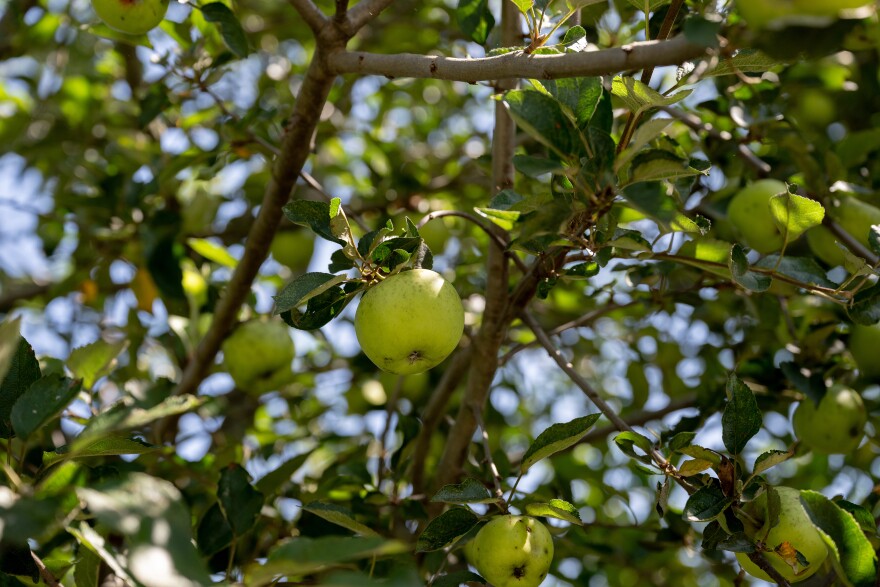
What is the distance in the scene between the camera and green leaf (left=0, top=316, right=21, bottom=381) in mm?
1044

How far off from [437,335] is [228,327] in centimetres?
94

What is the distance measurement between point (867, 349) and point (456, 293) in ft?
3.63

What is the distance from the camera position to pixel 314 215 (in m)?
1.36

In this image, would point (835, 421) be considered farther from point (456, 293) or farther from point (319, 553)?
point (319, 553)

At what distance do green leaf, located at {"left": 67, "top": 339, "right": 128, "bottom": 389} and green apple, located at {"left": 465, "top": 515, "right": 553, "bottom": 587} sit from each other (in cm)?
87

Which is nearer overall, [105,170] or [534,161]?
[534,161]

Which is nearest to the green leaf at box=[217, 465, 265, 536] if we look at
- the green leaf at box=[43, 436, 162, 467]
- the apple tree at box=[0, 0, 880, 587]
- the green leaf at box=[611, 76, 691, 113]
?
the apple tree at box=[0, 0, 880, 587]

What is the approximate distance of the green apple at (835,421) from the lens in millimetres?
1901

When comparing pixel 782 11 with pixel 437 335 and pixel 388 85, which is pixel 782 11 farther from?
pixel 388 85

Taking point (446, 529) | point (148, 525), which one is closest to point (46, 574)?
point (148, 525)

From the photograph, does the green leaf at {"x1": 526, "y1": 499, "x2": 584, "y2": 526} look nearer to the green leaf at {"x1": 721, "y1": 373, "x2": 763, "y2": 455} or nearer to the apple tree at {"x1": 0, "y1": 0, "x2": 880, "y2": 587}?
the apple tree at {"x1": 0, "y1": 0, "x2": 880, "y2": 587}

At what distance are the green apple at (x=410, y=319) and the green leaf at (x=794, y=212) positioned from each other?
62 cm

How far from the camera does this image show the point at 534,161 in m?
1.14

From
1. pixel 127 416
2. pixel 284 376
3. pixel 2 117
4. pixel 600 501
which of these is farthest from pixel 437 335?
pixel 2 117
